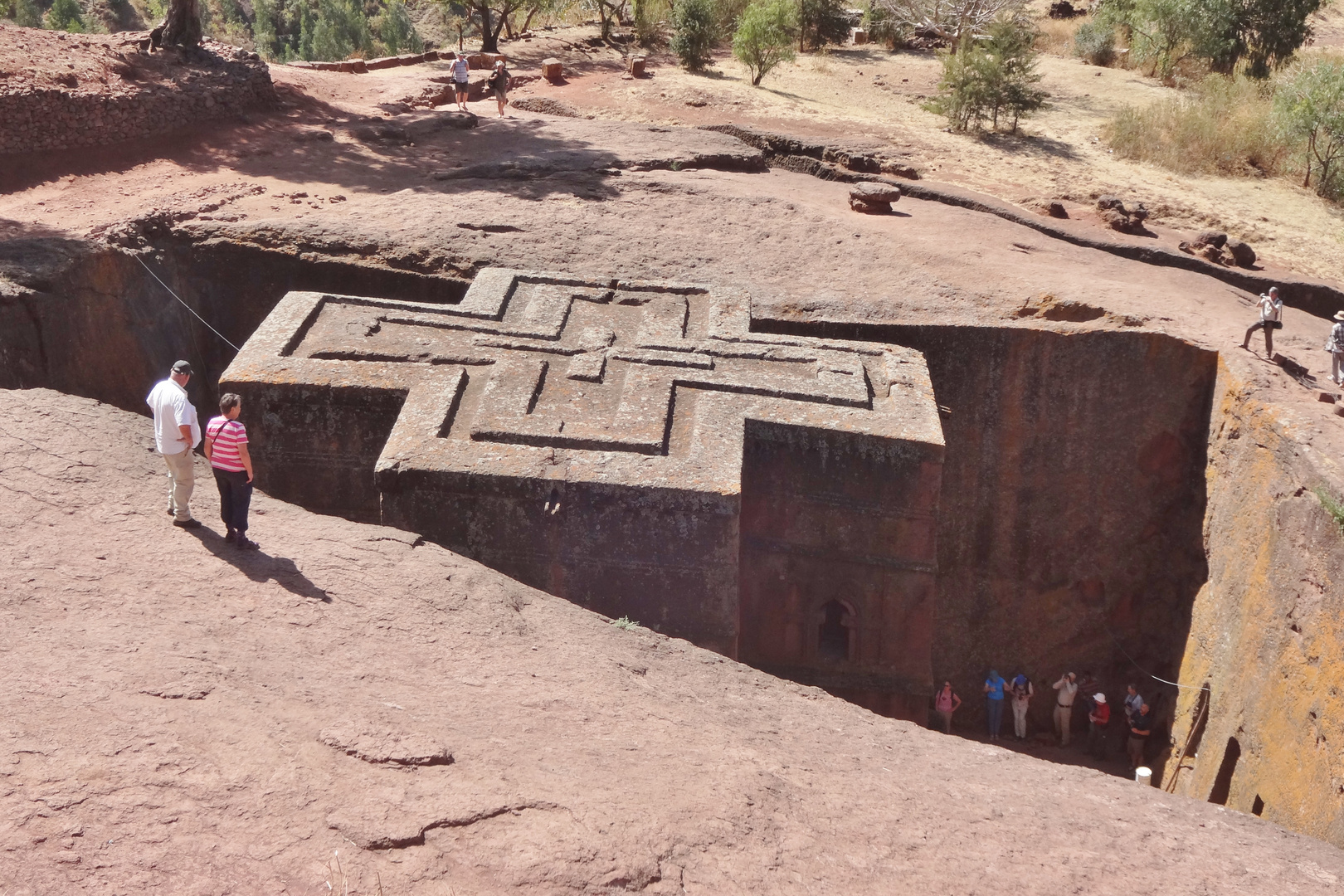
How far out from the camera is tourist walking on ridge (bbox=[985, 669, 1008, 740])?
31.0 feet

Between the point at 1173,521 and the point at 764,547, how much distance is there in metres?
4.01

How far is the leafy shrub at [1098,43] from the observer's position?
20.8 meters

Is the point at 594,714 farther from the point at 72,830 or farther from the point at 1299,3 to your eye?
the point at 1299,3

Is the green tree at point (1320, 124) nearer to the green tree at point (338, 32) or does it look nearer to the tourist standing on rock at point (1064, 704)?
the tourist standing on rock at point (1064, 704)

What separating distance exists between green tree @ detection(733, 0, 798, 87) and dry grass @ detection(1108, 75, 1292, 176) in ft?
18.1

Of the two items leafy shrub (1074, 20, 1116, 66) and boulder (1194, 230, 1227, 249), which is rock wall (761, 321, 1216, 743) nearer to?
boulder (1194, 230, 1227, 249)

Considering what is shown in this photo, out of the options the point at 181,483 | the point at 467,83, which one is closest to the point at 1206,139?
the point at 467,83

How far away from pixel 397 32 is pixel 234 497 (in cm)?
2857

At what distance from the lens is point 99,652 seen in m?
4.30

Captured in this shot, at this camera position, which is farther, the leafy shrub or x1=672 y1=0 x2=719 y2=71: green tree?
the leafy shrub

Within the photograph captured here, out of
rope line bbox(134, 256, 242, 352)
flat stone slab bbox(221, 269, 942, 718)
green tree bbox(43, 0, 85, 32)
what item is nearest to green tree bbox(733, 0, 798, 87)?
flat stone slab bbox(221, 269, 942, 718)

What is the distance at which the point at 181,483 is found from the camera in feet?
17.5

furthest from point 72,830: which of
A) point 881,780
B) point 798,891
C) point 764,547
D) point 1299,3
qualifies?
point 1299,3

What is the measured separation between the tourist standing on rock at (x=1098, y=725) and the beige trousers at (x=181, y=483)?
7578mm
